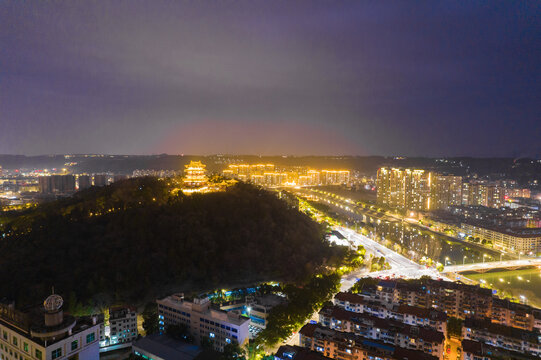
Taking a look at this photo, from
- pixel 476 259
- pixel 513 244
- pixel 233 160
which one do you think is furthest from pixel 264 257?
pixel 233 160

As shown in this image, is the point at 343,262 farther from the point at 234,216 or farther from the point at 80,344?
the point at 80,344

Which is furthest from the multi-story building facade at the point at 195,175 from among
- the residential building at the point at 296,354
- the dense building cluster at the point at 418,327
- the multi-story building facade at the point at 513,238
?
the multi-story building facade at the point at 513,238

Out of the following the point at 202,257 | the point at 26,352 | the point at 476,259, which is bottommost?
the point at 476,259

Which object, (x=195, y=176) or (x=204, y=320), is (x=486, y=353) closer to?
(x=204, y=320)

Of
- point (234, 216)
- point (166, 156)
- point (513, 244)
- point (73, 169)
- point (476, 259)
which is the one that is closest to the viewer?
point (234, 216)

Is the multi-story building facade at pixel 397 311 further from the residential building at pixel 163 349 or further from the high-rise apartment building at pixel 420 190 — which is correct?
the high-rise apartment building at pixel 420 190

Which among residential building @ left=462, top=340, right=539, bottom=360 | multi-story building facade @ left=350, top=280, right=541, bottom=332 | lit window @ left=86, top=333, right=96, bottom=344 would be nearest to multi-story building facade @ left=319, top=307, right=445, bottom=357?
residential building @ left=462, top=340, right=539, bottom=360

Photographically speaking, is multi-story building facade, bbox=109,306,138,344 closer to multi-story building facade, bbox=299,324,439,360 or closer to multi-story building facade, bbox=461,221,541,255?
multi-story building facade, bbox=299,324,439,360
